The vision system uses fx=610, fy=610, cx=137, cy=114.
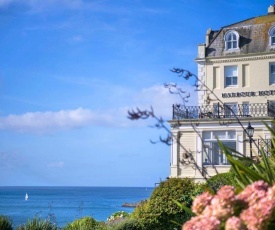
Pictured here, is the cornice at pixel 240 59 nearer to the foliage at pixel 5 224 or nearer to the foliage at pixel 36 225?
the foliage at pixel 5 224

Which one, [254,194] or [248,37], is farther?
[248,37]

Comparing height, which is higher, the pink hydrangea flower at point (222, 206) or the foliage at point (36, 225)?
the foliage at point (36, 225)

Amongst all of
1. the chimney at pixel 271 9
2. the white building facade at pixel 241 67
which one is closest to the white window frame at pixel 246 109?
the white building facade at pixel 241 67

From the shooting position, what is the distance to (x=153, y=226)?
20.6 metres

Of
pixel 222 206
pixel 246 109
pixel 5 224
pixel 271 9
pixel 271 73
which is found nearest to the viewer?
pixel 222 206

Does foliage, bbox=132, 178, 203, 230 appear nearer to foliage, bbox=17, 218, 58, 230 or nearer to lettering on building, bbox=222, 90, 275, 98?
foliage, bbox=17, 218, 58, 230

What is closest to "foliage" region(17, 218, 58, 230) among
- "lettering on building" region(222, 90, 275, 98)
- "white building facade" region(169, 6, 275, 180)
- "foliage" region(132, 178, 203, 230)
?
"foliage" region(132, 178, 203, 230)

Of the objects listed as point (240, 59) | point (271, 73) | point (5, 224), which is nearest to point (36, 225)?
point (5, 224)

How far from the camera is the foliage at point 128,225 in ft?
61.5

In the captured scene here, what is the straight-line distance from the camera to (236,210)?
3613 millimetres

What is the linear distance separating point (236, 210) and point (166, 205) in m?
A: 17.2

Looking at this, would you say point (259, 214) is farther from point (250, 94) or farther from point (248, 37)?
point (248, 37)

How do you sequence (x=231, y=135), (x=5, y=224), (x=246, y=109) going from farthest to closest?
(x=246, y=109) → (x=231, y=135) → (x=5, y=224)

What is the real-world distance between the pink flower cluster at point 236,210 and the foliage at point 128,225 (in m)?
15.1
